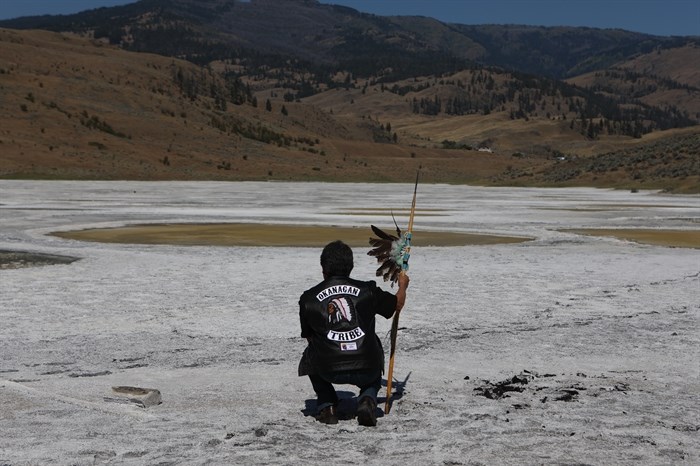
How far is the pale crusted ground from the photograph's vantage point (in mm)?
6191

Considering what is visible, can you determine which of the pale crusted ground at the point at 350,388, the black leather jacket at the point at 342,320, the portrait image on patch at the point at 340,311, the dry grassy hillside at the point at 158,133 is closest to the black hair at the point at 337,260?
the black leather jacket at the point at 342,320

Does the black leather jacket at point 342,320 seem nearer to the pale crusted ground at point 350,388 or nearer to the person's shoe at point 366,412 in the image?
the person's shoe at point 366,412

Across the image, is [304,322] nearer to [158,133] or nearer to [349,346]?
[349,346]

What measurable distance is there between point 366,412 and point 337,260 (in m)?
1.07

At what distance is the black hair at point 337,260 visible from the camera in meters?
6.70

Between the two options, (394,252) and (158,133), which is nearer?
(394,252)

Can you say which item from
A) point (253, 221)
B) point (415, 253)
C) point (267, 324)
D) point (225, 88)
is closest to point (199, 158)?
point (225, 88)

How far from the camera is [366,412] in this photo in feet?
21.4

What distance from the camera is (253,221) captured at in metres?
27.5

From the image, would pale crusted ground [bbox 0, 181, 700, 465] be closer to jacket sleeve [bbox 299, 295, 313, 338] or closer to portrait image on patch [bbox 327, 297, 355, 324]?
jacket sleeve [bbox 299, 295, 313, 338]

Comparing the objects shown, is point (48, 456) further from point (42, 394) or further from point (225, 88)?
point (225, 88)

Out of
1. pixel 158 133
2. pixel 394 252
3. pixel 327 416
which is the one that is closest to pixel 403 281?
pixel 394 252

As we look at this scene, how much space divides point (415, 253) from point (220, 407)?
11590 millimetres

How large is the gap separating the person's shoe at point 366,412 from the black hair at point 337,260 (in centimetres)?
89
